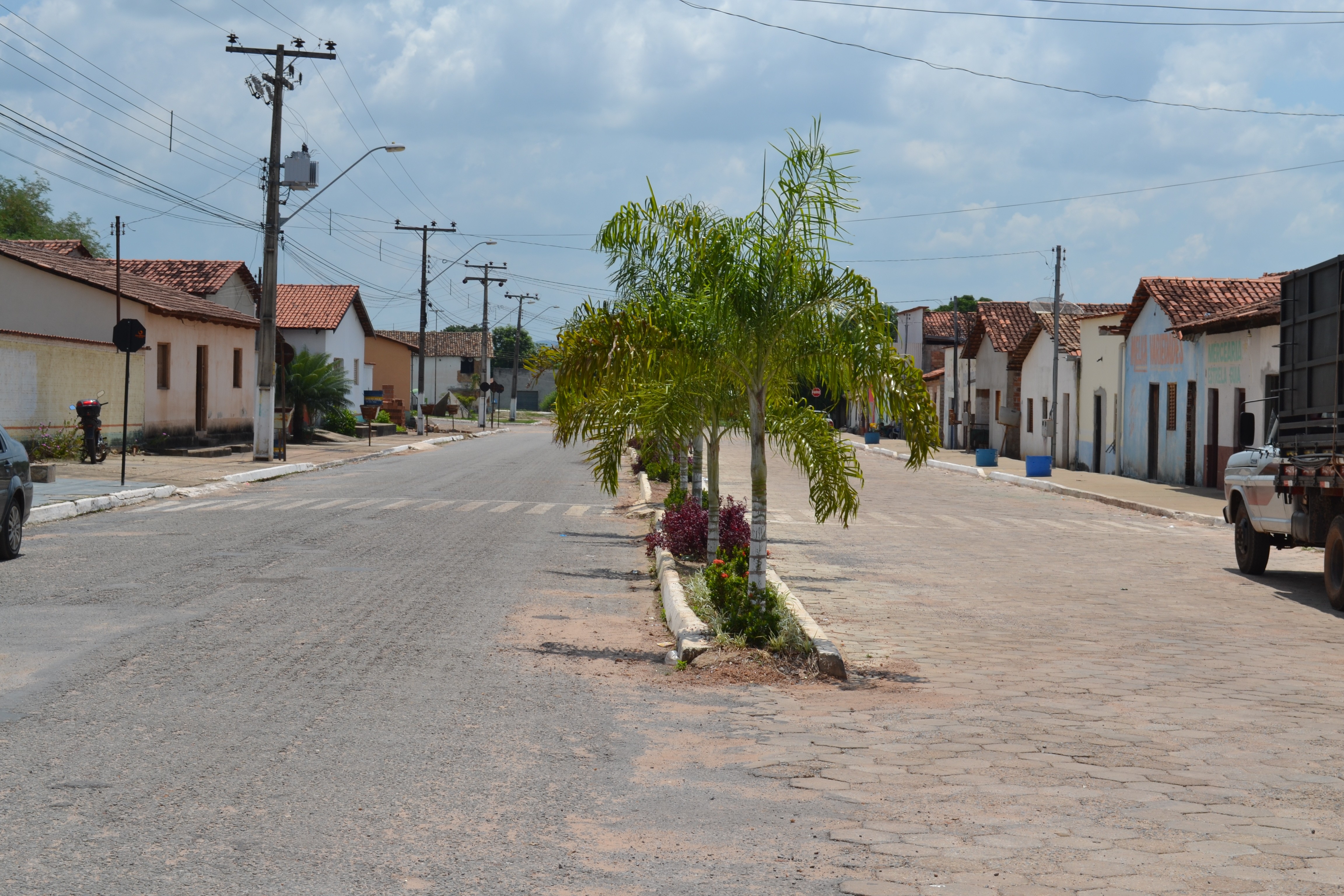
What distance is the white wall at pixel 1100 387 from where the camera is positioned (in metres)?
36.9

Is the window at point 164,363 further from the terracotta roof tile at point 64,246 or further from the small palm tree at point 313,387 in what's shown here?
the terracotta roof tile at point 64,246

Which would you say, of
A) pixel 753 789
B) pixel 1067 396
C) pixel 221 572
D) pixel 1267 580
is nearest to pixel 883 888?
pixel 753 789

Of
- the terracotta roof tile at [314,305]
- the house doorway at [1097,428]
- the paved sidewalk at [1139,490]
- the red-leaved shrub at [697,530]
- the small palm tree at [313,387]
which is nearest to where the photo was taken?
the red-leaved shrub at [697,530]

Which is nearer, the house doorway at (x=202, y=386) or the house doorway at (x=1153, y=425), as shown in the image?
the house doorway at (x=1153, y=425)

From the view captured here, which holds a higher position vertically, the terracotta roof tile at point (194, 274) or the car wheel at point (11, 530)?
the terracotta roof tile at point (194, 274)

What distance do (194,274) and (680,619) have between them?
4190 centimetres

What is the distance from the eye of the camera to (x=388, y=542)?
1484 cm

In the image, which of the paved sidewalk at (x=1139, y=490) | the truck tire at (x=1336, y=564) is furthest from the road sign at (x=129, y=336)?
the truck tire at (x=1336, y=564)

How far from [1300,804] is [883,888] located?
222 centimetres

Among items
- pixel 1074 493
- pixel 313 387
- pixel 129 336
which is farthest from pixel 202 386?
pixel 1074 493

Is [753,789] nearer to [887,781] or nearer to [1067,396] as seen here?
[887,781]

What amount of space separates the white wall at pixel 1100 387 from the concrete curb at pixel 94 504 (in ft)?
83.8

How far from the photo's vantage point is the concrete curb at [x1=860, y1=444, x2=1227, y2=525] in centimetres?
2264

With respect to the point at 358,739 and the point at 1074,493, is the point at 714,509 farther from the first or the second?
the point at 1074,493
